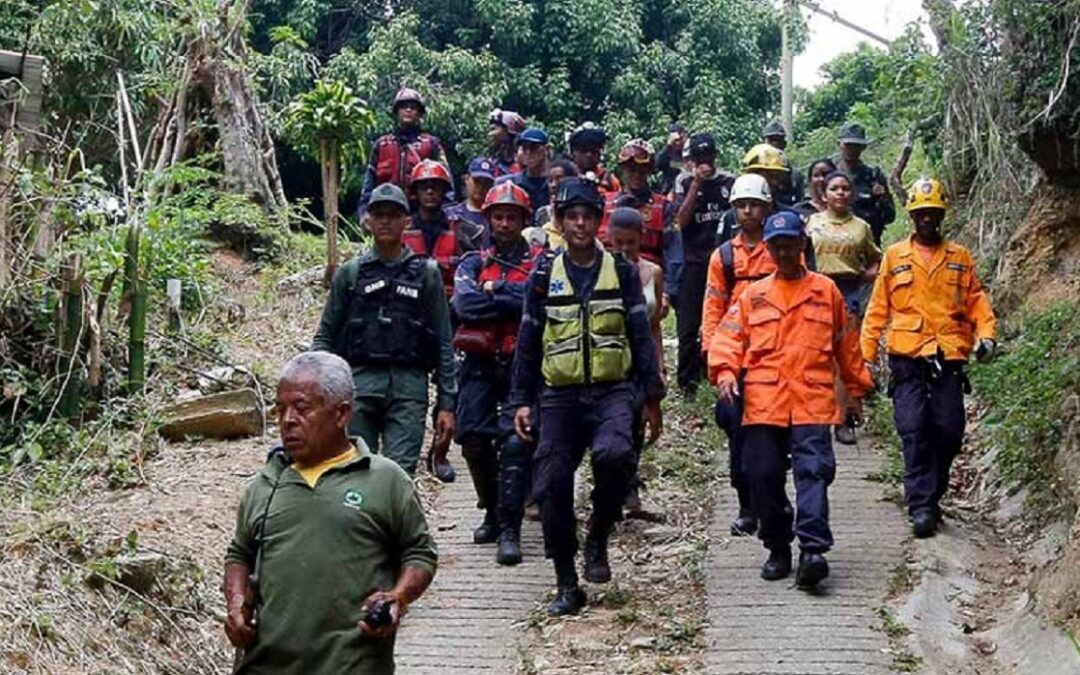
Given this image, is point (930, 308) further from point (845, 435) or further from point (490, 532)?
point (490, 532)

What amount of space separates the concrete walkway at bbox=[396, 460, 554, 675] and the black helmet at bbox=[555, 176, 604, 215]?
73.1 inches

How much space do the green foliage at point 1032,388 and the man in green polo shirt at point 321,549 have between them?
4.88 m

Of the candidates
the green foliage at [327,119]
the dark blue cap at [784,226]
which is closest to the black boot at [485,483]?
the dark blue cap at [784,226]

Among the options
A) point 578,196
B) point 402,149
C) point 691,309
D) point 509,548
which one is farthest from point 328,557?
point 691,309

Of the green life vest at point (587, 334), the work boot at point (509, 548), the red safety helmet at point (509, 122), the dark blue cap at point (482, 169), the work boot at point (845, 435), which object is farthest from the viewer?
the red safety helmet at point (509, 122)

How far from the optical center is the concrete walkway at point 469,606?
6.98 m

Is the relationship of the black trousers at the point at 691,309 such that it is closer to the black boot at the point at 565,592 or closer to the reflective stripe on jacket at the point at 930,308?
the reflective stripe on jacket at the point at 930,308

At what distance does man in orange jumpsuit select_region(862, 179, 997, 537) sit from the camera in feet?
27.4

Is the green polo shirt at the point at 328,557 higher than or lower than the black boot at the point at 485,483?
higher

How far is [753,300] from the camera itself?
7781 millimetres

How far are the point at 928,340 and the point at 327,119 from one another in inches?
192

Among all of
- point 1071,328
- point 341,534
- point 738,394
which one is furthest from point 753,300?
point 341,534

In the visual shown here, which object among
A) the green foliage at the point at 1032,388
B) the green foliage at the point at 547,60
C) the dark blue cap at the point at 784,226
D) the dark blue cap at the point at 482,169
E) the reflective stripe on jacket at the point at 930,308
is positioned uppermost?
the green foliage at the point at 547,60

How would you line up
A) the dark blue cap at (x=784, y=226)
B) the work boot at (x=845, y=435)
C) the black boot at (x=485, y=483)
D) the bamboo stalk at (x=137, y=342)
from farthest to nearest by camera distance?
the work boot at (x=845, y=435)
the bamboo stalk at (x=137, y=342)
the black boot at (x=485, y=483)
the dark blue cap at (x=784, y=226)
